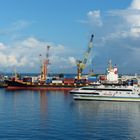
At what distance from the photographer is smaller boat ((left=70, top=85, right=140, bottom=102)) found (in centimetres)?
10276

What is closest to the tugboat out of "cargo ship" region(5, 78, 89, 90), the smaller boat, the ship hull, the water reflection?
the smaller boat

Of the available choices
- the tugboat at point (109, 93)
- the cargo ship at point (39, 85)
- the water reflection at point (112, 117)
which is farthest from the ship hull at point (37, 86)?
the water reflection at point (112, 117)

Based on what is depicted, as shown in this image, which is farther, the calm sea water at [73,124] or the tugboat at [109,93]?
the tugboat at [109,93]

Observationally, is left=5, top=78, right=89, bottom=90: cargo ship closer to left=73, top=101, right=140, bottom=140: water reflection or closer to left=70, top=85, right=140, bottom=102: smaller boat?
left=70, top=85, right=140, bottom=102: smaller boat

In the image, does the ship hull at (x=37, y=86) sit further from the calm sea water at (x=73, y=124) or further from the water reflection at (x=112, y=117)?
the calm sea water at (x=73, y=124)

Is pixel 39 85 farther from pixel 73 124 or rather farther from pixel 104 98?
pixel 73 124

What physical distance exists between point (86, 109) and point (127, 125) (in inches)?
908

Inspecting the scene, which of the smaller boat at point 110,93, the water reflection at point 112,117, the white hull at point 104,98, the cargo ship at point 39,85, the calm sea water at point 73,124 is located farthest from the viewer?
the cargo ship at point 39,85

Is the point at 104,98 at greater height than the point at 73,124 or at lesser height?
greater

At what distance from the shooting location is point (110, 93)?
103875 millimetres

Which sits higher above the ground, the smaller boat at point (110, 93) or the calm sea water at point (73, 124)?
the smaller boat at point (110, 93)

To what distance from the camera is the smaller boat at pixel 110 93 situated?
103 metres

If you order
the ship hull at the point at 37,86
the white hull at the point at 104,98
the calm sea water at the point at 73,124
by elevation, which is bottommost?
the calm sea water at the point at 73,124

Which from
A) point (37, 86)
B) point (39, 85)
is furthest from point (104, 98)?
point (39, 85)
